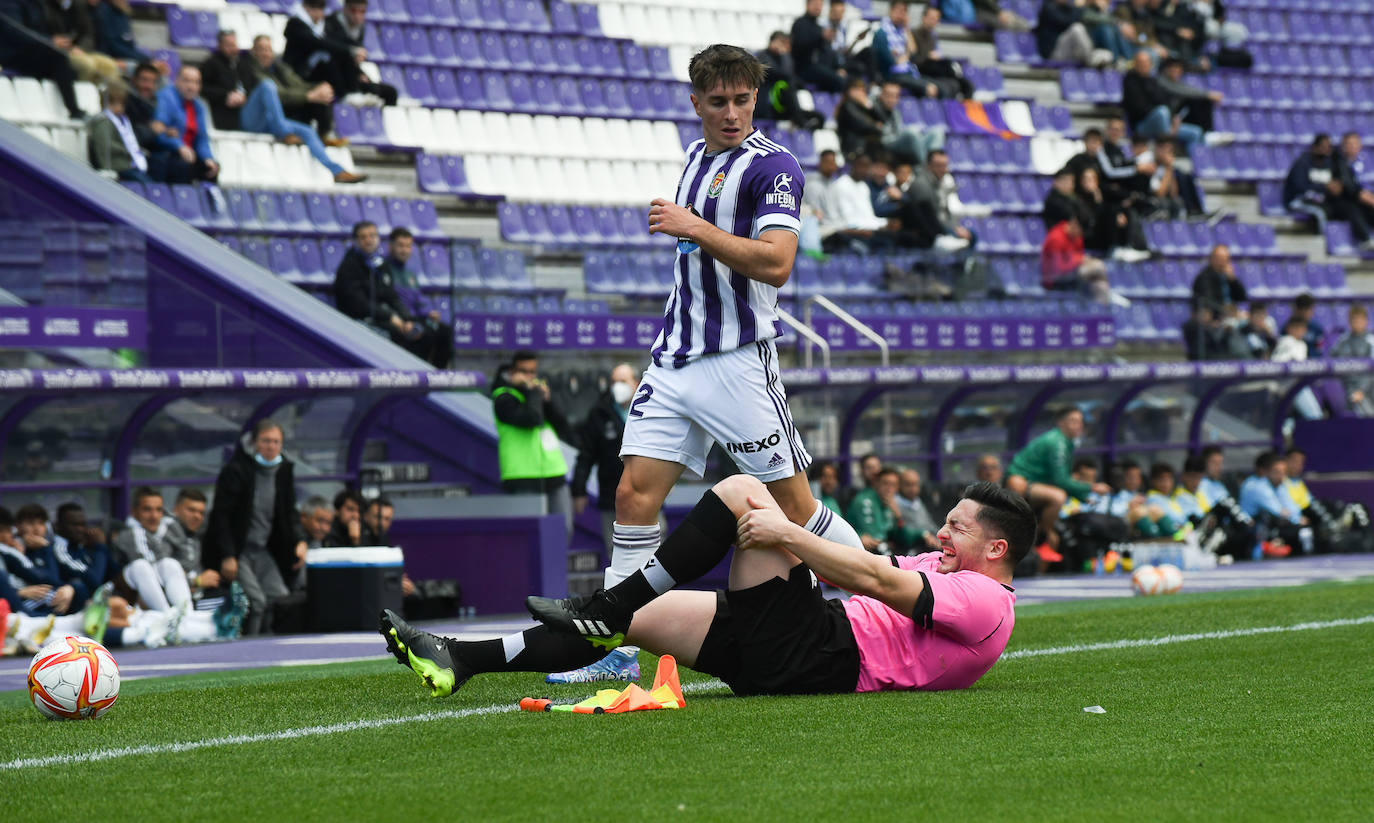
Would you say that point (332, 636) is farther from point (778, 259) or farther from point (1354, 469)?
point (1354, 469)

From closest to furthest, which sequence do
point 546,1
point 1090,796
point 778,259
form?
1. point 1090,796
2. point 778,259
3. point 546,1

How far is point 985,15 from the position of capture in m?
25.2

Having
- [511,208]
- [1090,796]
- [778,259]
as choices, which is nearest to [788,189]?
[778,259]

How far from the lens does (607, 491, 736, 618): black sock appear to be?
557 centimetres

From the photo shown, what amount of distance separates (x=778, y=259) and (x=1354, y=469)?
14519mm

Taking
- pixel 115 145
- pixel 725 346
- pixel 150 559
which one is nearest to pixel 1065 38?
pixel 115 145

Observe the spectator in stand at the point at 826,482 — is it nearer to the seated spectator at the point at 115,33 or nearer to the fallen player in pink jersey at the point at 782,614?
the seated spectator at the point at 115,33

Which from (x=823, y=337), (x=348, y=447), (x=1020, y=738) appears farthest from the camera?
(x=823, y=337)

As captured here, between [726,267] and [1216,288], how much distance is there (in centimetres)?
1475

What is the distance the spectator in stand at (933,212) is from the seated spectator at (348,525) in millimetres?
8007

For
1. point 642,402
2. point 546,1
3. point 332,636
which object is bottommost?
point 332,636

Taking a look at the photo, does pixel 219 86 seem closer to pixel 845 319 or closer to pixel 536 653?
pixel 845 319

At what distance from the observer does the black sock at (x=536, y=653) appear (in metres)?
5.77

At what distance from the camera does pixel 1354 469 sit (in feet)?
62.2
